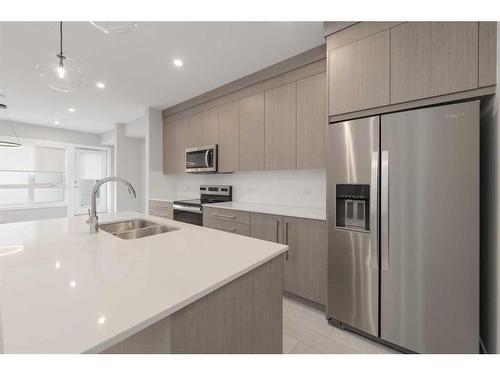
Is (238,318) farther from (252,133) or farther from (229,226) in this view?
(252,133)

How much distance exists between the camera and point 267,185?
3074mm

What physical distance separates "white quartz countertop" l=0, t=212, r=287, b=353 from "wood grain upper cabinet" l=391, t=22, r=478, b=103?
4.61 ft

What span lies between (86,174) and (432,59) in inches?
276

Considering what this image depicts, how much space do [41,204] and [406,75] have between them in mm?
6986

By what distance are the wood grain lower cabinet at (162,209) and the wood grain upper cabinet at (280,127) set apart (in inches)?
72.7

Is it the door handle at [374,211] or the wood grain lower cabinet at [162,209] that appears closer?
the door handle at [374,211]

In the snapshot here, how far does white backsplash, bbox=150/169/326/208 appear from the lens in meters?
2.64

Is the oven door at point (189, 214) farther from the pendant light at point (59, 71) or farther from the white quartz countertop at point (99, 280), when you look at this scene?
the pendant light at point (59, 71)

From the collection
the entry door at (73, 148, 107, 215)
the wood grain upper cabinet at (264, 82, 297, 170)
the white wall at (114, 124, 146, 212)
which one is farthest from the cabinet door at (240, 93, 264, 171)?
the entry door at (73, 148, 107, 215)

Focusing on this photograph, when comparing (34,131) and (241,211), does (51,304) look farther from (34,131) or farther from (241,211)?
(34,131)

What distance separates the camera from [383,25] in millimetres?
1614

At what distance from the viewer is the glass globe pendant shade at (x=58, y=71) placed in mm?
1321

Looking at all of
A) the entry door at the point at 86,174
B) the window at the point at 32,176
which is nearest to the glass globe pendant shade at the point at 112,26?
the entry door at the point at 86,174

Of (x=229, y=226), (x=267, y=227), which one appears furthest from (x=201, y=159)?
(x=267, y=227)
